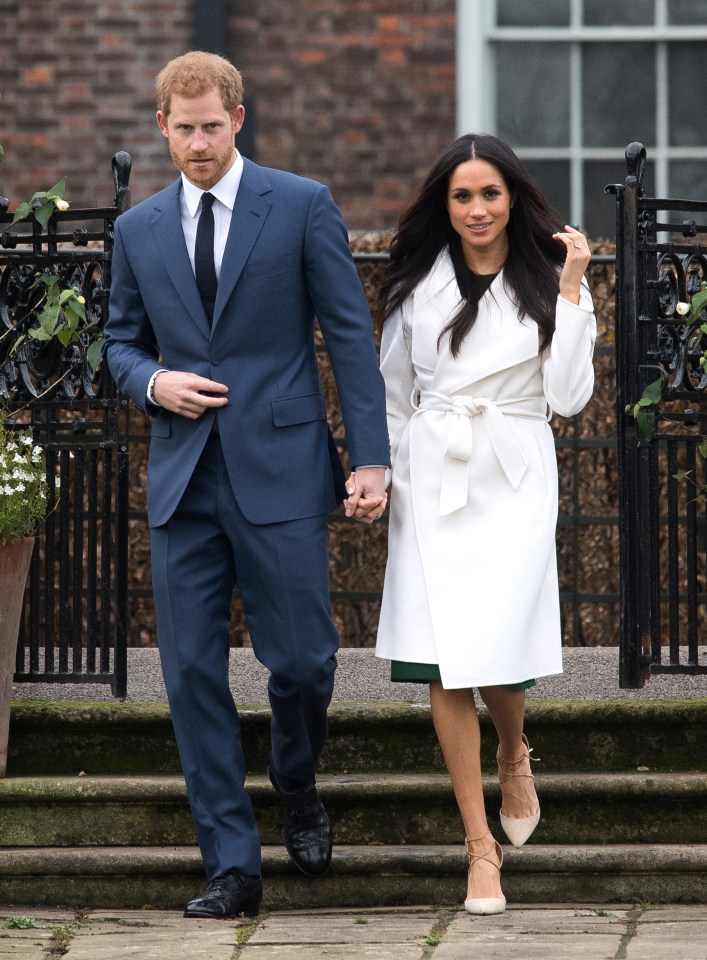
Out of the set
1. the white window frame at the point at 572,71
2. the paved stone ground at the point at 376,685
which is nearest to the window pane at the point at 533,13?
the white window frame at the point at 572,71

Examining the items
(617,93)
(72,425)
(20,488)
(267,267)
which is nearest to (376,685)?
(72,425)

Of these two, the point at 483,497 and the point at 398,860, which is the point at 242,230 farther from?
the point at 398,860

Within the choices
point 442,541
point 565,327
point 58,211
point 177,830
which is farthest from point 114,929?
point 58,211

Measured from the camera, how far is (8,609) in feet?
14.5

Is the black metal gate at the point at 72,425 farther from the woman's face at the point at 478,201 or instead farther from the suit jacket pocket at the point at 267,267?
the woman's face at the point at 478,201

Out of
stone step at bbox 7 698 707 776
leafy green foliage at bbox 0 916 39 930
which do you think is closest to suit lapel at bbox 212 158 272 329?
stone step at bbox 7 698 707 776

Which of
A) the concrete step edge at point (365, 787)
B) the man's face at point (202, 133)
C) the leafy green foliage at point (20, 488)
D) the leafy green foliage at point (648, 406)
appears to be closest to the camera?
the man's face at point (202, 133)

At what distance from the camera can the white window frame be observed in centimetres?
806

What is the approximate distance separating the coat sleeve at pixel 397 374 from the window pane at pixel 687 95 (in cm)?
450

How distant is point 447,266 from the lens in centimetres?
411

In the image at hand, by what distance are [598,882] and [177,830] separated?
3.66 feet

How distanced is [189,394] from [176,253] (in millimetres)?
362

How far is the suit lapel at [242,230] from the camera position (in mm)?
3840

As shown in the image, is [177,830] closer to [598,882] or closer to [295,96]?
[598,882]
